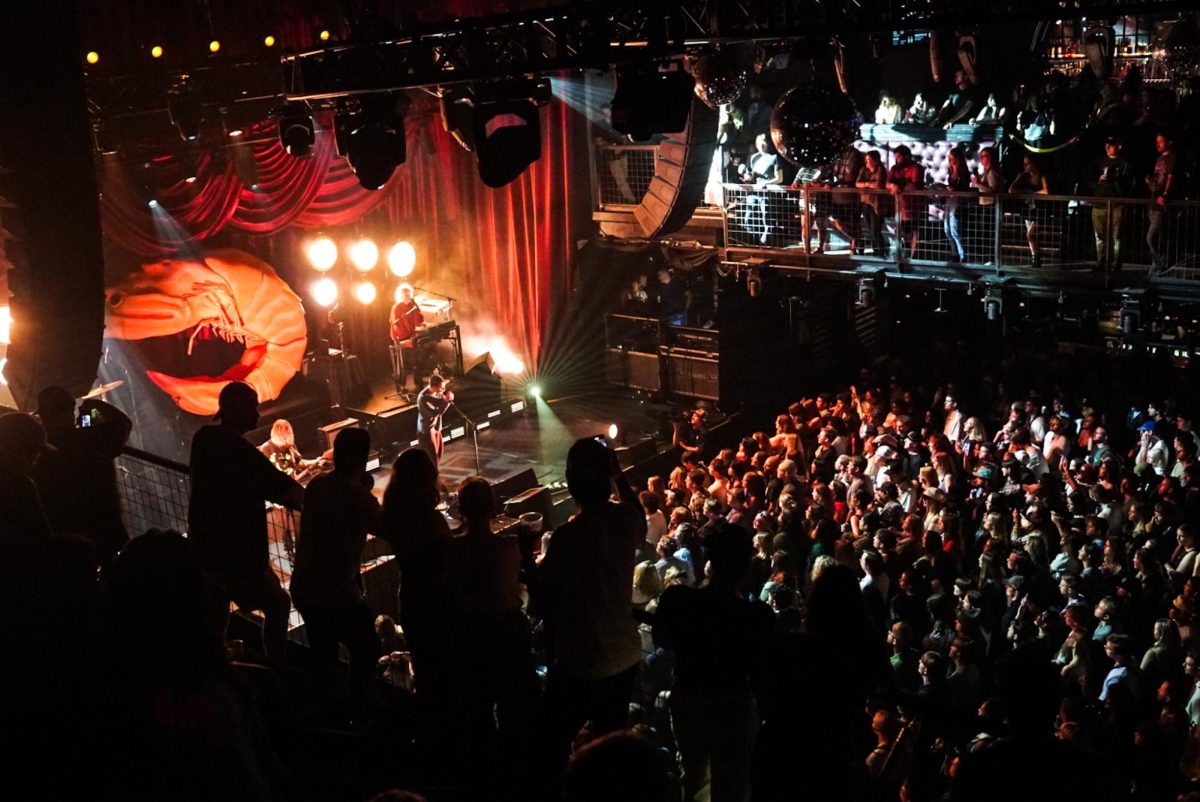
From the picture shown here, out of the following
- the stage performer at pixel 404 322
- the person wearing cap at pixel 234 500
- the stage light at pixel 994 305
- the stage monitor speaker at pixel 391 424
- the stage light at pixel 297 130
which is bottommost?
the stage monitor speaker at pixel 391 424

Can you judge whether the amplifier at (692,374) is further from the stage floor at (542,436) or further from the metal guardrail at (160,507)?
the metal guardrail at (160,507)

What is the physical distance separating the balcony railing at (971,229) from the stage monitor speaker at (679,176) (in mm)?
451

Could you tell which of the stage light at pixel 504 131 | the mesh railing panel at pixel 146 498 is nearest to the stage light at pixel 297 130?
the stage light at pixel 504 131

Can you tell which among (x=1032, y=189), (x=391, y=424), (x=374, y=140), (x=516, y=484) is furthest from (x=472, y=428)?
(x=374, y=140)

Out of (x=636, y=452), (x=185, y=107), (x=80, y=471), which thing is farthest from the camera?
(x=636, y=452)

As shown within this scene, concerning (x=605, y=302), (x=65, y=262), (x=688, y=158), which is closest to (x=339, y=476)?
(x=65, y=262)

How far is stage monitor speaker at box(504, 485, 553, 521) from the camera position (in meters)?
11.1

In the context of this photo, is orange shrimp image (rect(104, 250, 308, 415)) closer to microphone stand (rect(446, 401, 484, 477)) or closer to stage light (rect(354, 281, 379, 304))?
stage light (rect(354, 281, 379, 304))

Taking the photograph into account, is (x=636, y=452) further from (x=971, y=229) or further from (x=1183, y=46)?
(x=1183, y=46)

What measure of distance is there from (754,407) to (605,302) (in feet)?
9.40

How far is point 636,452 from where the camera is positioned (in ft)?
43.1

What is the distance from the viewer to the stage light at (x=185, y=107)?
8617mm

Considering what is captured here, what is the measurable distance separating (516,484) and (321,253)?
470 centimetres

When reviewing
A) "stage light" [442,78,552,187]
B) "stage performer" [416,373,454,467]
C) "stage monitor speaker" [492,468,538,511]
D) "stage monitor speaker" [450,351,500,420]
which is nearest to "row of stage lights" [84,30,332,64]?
"stage light" [442,78,552,187]
